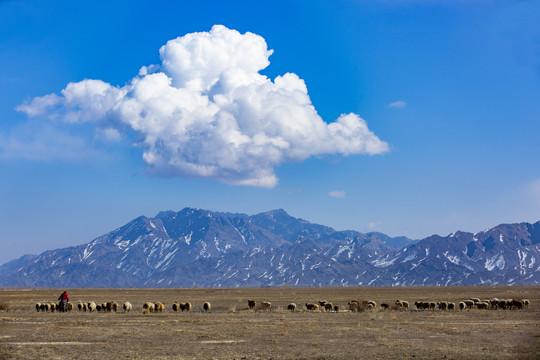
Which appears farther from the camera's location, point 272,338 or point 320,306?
point 320,306

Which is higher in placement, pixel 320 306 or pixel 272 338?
pixel 272 338

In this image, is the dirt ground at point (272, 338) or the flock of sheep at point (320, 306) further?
the flock of sheep at point (320, 306)

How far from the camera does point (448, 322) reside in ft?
137

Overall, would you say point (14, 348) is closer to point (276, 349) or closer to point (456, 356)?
point (276, 349)

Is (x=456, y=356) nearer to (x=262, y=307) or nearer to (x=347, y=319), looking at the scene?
(x=347, y=319)

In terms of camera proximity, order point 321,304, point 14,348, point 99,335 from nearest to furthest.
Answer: point 14,348, point 99,335, point 321,304

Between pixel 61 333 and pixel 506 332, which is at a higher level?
pixel 61 333

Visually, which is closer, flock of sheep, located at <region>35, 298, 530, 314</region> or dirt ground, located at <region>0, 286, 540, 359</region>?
dirt ground, located at <region>0, 286, 540, 359</region>

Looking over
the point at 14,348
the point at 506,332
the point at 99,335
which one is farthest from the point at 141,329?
the point at 506,332

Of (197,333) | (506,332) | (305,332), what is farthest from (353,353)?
(506,332)

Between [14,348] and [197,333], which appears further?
[197,333]

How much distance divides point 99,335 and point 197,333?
584 centimetres

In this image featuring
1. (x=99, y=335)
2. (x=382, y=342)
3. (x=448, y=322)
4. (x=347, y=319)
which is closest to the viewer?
(x=382, y=342)

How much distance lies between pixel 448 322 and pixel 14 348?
30.3 meters
